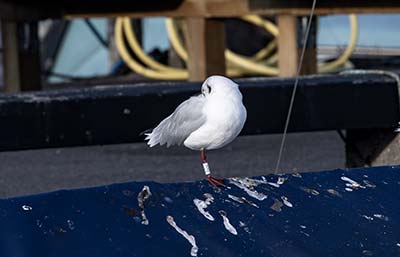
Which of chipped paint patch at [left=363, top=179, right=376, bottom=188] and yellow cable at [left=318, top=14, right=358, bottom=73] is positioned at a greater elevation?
chipped paint patch at [left=363, top=179, right=376, bottom=188]

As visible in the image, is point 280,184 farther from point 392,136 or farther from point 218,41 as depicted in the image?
point 218,41

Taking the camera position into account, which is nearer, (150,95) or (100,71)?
(150,95)

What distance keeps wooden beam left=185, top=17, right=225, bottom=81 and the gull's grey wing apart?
678cm

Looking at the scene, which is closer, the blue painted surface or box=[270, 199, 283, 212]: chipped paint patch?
the blue painted surface

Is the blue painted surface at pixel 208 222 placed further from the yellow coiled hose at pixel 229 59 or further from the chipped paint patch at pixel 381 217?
the yellow coiled hose at pixel 229 59

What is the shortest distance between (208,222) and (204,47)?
25.9 ft

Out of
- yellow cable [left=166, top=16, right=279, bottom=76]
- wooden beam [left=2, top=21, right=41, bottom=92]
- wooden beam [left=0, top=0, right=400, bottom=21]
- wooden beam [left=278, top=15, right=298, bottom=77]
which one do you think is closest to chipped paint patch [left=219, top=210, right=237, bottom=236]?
wooden beam [left=0, top=0, right=400, bottom=21]

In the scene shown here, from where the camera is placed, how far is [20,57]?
44.2ft

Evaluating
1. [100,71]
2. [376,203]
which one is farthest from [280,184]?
[100,71]

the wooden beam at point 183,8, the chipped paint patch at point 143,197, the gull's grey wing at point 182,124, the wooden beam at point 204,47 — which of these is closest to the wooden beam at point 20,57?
the wooden beam at point 183,8

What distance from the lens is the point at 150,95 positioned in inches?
321

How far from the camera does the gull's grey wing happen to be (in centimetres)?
554

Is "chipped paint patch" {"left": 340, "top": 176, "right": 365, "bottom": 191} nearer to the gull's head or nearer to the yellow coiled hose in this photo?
the gull's head

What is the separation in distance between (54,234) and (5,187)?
5710 mm
